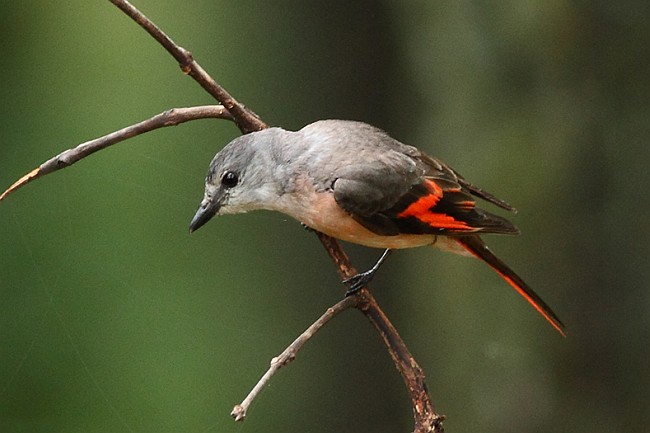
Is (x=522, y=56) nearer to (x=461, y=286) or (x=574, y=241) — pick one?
(x=574, y=241)

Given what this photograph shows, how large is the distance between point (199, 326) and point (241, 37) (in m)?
1.49

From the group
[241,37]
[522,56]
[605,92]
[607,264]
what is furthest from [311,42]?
[607,264]

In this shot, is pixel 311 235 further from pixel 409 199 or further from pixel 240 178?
pixel 240 178

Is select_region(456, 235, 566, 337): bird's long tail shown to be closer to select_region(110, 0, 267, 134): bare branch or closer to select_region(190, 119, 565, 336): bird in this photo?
select_region(190, 119, 565, 336): bird

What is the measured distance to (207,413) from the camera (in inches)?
179

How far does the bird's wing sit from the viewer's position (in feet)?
8.52

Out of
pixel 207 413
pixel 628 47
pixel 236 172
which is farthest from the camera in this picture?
pixel 207 413

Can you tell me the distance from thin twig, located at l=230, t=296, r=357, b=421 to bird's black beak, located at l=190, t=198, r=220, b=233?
55 centimetres

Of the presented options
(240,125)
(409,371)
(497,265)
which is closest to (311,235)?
(497,265)

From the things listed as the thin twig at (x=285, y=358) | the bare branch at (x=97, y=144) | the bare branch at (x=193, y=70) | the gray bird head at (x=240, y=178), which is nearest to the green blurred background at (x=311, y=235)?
the gray bird head at (x=240, y=178)

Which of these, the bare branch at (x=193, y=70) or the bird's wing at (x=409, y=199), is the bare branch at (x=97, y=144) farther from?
the bird's wing at (x=409, y=199)

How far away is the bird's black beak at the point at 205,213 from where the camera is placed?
2.51m

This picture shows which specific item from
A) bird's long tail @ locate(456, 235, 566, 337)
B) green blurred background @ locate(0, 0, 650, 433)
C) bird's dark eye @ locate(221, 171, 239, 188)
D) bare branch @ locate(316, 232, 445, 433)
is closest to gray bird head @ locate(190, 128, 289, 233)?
bird's dark eye @ locate(221, 171, 239, 188)

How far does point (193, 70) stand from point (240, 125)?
0.31 meters
